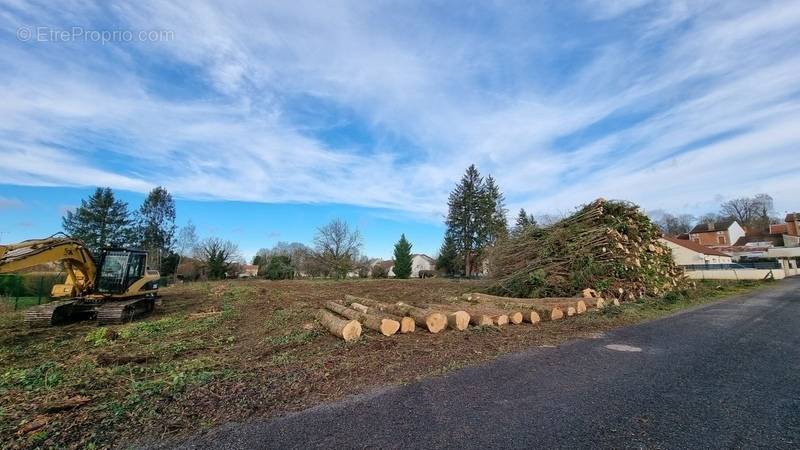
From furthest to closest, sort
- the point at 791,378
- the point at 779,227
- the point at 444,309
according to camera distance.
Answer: the point at 779,227
the point at 444,309
the point at 791,378

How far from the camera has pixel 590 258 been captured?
12359mm

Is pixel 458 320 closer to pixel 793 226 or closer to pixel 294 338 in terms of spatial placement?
pixel 294 338

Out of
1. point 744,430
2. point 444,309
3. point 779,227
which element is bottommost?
point 744,430

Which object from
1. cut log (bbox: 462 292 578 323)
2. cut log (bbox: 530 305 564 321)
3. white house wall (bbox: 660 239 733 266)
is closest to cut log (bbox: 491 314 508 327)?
cut log (bbox: 462 292 578 323)

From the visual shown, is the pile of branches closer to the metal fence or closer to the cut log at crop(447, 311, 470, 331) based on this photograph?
the cut log at crop(447, 311, 470, 331)

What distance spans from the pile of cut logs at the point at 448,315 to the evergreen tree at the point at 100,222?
41.7 m

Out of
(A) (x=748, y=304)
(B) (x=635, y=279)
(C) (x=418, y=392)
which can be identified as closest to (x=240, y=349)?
(C) (x=418, y=392)

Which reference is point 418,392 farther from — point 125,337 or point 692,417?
point 125,337

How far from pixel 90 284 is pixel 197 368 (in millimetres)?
9230

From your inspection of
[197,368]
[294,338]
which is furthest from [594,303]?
[197,368]

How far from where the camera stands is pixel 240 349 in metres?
7.25

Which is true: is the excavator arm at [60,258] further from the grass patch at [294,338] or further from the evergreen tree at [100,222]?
the evergreen tree at [100,222]

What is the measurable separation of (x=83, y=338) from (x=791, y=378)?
1338 cm

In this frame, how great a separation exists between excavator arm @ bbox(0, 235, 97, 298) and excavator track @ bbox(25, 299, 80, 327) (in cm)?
72
